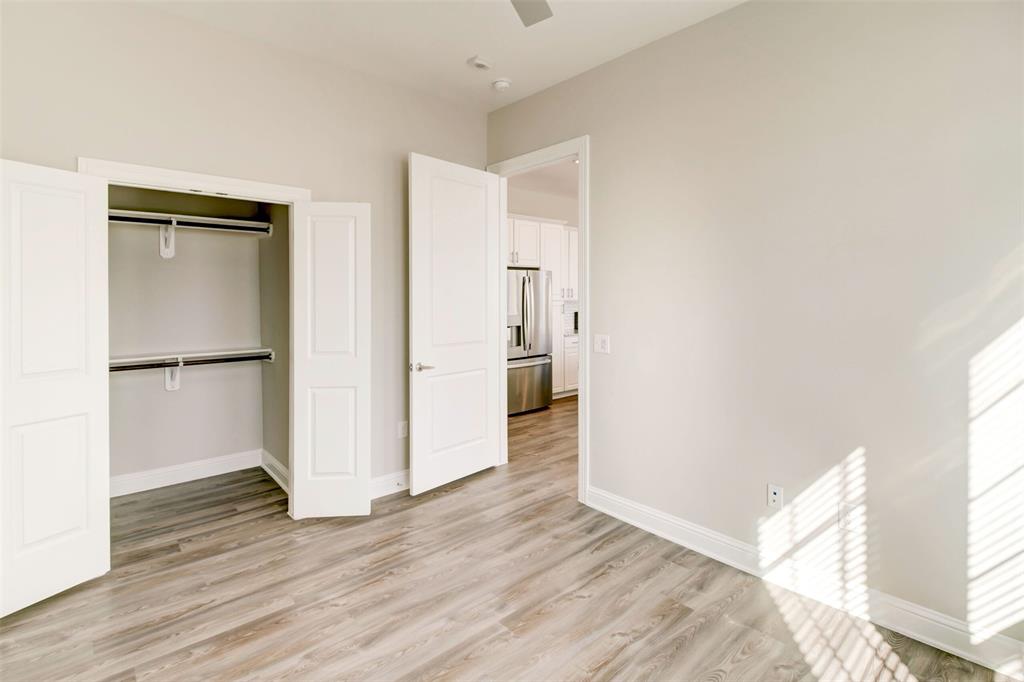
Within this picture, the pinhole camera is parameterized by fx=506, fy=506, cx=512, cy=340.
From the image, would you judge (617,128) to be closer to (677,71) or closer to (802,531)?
(677,71)

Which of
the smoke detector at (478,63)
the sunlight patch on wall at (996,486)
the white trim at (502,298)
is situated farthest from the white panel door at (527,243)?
the sunlight patch on wall at (996,486)

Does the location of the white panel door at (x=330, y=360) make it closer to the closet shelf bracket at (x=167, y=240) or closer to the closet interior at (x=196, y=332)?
the closet interior at (x=196, y=332)

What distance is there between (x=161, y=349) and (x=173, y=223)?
95 centimetres

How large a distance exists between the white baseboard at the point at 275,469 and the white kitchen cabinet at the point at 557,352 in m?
3.65

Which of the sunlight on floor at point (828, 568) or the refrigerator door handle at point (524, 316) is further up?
the refrigerator door handle at point (524, 316)

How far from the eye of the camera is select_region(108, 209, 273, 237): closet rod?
3396 millimetres

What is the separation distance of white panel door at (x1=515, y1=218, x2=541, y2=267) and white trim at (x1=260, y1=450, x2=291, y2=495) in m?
3.54

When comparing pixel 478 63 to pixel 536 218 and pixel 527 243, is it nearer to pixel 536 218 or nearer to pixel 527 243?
pixel 527 243

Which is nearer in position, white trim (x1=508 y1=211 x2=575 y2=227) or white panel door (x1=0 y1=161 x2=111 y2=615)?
white panel door (x1=0 y1=161 x2=111 y2=615)

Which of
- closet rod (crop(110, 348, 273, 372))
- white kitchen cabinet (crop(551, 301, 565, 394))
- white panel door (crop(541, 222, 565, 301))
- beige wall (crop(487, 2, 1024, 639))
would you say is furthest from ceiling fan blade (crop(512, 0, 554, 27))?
white kitchen cabinet (crop(551, 301, 565, 394))

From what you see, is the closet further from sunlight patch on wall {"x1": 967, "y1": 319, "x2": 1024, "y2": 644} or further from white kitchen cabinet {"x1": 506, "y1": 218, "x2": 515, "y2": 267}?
sunlight patch on wall {"x1": 967, "y1": 319, "x2": 1024, "y2": 644}

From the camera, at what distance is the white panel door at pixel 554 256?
22.0ft

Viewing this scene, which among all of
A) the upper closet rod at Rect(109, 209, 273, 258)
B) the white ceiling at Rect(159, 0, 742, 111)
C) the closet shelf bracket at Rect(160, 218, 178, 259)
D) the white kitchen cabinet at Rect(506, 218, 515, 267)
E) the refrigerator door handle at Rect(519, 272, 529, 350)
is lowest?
the refrigerator door handle at Rect(519, 272, 529, 350)

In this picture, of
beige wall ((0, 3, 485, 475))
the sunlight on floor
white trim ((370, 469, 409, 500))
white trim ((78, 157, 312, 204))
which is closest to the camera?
the sunlight on floor
